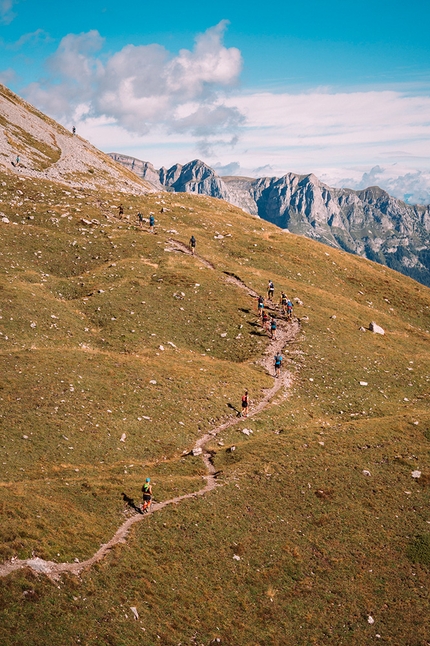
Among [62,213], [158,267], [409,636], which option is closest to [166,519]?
[409,636]

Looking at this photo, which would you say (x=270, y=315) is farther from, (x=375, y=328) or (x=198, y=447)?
(x=198, y=447)

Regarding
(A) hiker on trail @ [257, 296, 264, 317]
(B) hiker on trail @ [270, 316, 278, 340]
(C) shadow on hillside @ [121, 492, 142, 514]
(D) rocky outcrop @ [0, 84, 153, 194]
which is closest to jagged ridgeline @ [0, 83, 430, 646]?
(C) shadow on hillside @ [121, 492, 142, 514]

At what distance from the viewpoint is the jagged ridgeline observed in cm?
2416

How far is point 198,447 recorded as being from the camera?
129 ft

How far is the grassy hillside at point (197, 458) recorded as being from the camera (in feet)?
79.5

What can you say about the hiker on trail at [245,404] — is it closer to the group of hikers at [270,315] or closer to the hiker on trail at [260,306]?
the group of hikers at [270,315]

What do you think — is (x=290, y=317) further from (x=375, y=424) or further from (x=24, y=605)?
(x=24, y=605)

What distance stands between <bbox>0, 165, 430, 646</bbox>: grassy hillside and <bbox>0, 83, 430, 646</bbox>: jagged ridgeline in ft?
0.47

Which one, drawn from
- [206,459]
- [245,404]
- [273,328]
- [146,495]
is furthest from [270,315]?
[146,495]

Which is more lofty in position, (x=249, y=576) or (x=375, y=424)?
(x=375, y=424)

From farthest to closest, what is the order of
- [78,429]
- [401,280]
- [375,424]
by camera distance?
[401,280], [375,424], [78,429]

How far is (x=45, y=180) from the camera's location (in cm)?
10438

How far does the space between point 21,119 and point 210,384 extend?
14435cm

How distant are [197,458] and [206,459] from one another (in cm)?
80
